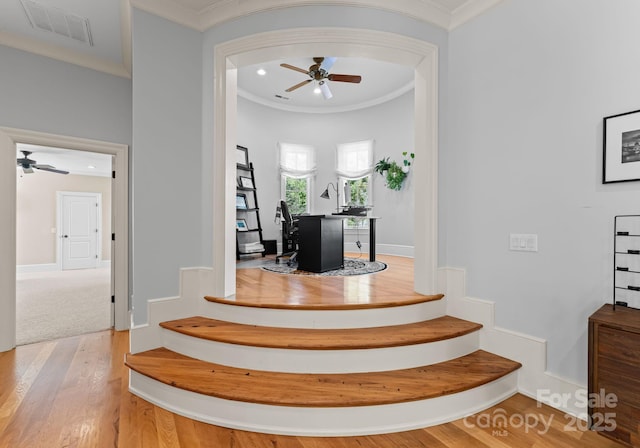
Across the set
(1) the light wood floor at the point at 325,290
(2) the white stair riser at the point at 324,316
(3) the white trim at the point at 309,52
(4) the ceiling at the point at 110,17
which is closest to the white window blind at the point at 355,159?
(1) the light wood floor at the point at 325,290

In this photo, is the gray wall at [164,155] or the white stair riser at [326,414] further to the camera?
the gray wall at [164,155]

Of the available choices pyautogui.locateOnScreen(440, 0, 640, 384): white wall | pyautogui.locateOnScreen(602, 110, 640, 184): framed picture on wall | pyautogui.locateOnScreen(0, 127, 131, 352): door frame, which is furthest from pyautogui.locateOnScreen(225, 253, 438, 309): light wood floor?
pyautogui.locateOnScreen(602, 110, 640, 184): framed picture on wall

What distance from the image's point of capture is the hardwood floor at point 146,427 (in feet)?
5.46

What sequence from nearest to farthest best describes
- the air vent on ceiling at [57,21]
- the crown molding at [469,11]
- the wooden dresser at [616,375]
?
the wooden dresser at [616,375]
the crown molding at [469,11]
the air vent on ceiling at [57,21]

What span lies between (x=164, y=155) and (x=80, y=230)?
8718 mm

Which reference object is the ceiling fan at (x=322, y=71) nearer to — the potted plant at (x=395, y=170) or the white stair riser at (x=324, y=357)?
the potted plant at (x=395, y=170)

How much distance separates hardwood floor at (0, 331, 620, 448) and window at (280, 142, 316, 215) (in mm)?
4573

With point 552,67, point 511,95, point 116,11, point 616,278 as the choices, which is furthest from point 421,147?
point 116,11

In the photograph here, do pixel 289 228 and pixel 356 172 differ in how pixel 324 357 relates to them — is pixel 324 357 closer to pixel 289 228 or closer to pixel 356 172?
pixel 289 228

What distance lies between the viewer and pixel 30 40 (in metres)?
3.03

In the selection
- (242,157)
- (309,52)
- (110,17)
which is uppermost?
(110,17)

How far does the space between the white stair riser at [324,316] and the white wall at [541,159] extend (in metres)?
0.63

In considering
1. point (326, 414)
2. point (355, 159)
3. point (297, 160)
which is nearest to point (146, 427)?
point (326, 414)

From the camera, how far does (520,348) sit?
2.21m
